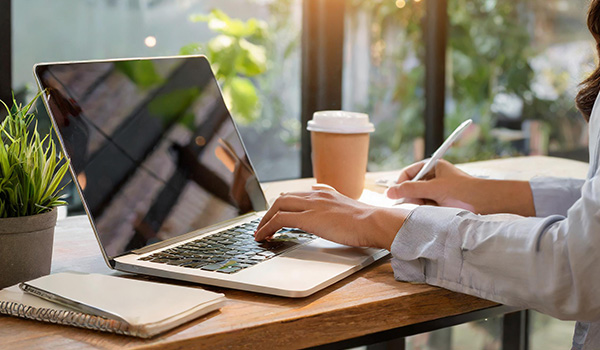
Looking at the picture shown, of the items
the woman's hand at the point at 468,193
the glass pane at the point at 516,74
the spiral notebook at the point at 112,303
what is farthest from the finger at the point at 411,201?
the glass pane at the point at 516,74

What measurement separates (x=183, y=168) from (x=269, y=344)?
1.43 feet

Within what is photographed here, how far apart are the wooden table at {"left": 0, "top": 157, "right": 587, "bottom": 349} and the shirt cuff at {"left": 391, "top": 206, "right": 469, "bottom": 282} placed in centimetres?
2

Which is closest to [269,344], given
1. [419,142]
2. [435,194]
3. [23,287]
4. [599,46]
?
[23,287]

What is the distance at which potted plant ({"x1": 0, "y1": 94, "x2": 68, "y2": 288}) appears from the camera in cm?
75

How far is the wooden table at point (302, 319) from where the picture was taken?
0.63m

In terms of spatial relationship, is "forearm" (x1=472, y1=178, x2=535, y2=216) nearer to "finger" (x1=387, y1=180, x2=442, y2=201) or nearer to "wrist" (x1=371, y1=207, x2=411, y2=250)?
"finger" (x1=387, y1=180, x2=442, y2=201)

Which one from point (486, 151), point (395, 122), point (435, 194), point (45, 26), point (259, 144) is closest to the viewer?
point (435, 194)

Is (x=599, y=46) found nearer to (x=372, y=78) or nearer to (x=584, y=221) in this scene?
(x=584, y=221)

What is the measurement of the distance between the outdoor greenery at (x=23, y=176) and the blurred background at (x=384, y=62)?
803mm

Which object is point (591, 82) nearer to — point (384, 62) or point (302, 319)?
point (302, 319)

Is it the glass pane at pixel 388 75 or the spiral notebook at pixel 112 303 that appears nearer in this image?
the spiral notebook at pixel 112 303

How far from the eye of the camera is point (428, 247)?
0.80 meters

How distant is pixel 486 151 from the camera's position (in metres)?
2.82

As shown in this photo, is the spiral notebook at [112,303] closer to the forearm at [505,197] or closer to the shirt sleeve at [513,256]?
the shirt sleeve at [513,256]
